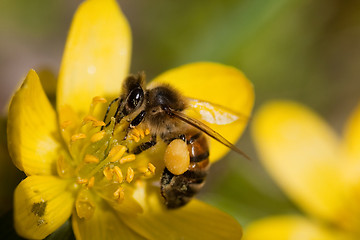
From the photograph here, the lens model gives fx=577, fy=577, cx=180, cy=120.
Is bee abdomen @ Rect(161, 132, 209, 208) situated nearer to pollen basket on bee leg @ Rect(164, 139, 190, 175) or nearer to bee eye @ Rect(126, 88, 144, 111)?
pollen basket on bee leg @ Rect(164, 139, 190, 175)

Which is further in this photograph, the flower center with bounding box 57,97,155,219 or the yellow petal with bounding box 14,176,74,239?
the flower center with bounding box 57,97,155,219

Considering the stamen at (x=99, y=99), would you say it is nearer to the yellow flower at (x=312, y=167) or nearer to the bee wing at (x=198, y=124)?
the bee wing at (x=198, y=124)

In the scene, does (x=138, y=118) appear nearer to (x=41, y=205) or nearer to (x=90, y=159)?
(x=90, y=159)

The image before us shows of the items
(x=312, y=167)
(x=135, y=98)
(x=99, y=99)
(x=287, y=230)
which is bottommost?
(x=287, y=230)

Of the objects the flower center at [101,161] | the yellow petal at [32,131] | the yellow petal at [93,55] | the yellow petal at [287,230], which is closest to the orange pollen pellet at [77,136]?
the flower center at [101,161]

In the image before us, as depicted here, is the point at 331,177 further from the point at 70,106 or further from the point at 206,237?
the point at 70,106

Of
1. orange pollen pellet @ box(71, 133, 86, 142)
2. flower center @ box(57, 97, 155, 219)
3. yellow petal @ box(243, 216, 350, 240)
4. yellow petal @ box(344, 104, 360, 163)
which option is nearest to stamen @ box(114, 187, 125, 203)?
flower center @ box(57, 97, 155, 219)

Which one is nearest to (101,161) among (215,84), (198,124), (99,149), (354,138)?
(99,149)
